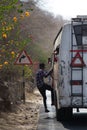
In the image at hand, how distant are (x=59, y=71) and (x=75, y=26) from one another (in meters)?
1.45

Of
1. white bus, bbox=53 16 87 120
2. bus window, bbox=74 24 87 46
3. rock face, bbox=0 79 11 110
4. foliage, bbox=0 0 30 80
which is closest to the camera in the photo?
foliage, bbox=0 0 30 80

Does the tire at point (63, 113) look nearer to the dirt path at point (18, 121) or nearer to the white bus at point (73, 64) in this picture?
the dirt path at point (18, 121)

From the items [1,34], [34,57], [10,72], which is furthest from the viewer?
[34,57]

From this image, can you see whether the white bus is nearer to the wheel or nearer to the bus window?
the bus window

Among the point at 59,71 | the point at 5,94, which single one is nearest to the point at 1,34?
the point at 59,71

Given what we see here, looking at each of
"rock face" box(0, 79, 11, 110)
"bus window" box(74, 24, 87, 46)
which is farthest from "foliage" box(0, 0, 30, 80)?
"bus window" box(74, 24, 87, 46)

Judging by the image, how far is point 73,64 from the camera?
54.2 ft

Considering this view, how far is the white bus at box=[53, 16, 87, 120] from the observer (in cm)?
1645

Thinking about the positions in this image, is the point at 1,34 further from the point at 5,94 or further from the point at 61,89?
the point at 5,94

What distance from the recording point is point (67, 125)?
56.7 ft

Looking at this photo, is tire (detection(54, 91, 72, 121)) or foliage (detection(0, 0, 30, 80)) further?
tire (detection(54, 91, 72, 121))

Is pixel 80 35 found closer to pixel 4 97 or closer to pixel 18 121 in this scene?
pixel 18 121

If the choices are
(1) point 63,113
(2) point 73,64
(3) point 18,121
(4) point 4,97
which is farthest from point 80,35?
(4) point 4,97

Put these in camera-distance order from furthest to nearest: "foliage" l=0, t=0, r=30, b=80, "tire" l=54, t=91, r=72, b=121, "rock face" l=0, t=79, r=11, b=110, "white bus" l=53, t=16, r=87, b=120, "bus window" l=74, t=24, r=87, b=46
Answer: "rock face" l=0, t=79, r=11, b=110 < "tire" l=54, t=91, r=72, b=121 < "bus window" l=74, t=24, r=87, b=46 < "white bus" l=53, t=16, r=87, b=120 < "foliage" l=0, t=0, r=30, b=80
